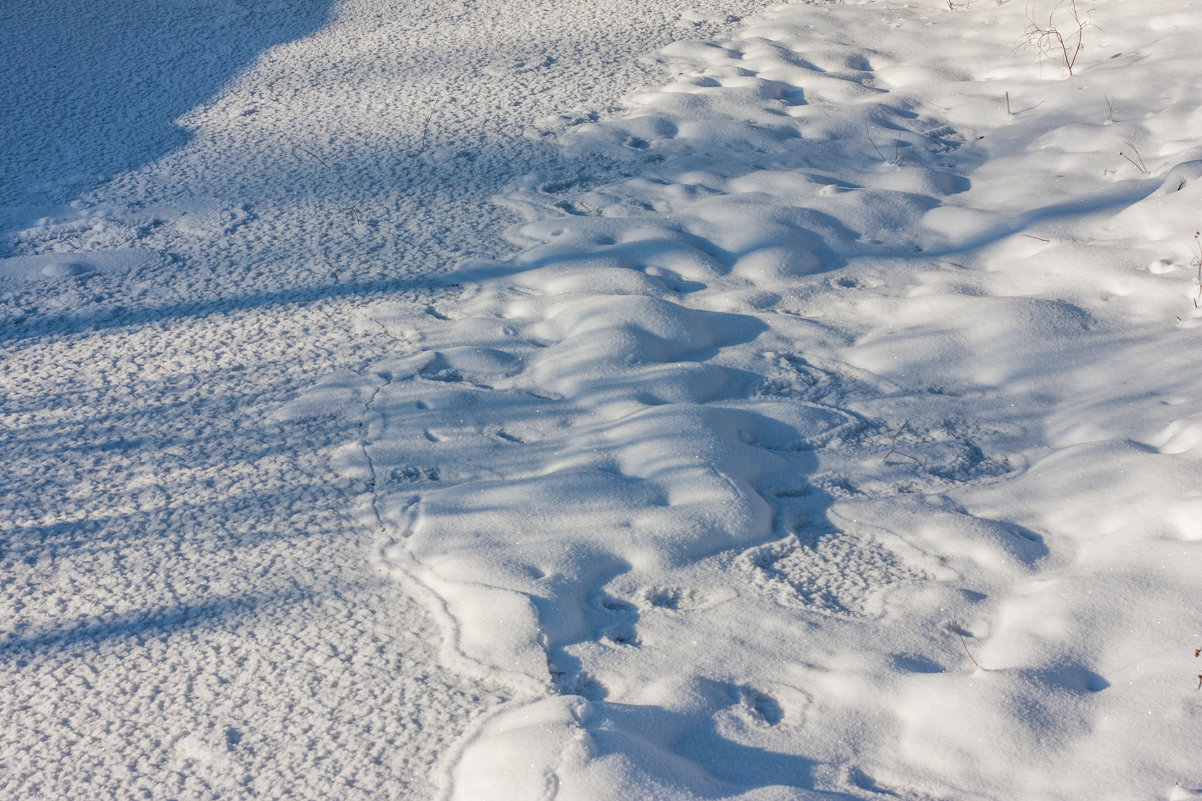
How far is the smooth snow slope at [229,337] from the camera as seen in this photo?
4.75ft

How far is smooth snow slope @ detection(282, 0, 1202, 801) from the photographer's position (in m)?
1.38

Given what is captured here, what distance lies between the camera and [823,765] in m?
1.36

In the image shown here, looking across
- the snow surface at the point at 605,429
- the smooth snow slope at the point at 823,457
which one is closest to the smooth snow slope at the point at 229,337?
the snow surface at the point at 605,429

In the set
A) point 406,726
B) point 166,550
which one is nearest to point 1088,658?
point 406,726

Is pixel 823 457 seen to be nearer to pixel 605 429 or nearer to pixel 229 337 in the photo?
pixel 605 429

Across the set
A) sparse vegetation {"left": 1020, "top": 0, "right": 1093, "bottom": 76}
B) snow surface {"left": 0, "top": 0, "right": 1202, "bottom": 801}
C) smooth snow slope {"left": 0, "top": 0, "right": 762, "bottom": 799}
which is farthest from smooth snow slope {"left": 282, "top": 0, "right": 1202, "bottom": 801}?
sparse vegetation {"left": 1020, "top": 0, "right": 1093, "bottom": 76}

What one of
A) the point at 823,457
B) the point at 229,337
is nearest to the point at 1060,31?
the point at 823,457

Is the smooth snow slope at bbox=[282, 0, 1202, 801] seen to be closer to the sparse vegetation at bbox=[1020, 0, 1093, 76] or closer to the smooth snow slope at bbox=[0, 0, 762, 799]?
the smooth snow slope at bbox=[0, 0, 762, 799]

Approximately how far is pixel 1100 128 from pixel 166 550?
3160mm

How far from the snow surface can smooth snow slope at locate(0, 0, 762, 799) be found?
0.01 metres

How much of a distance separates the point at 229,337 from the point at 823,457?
58.3 inches

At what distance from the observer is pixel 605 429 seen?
79.1 inches

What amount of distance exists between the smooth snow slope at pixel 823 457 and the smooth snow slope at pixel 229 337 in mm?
133

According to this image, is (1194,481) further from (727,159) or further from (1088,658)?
(727,159)
